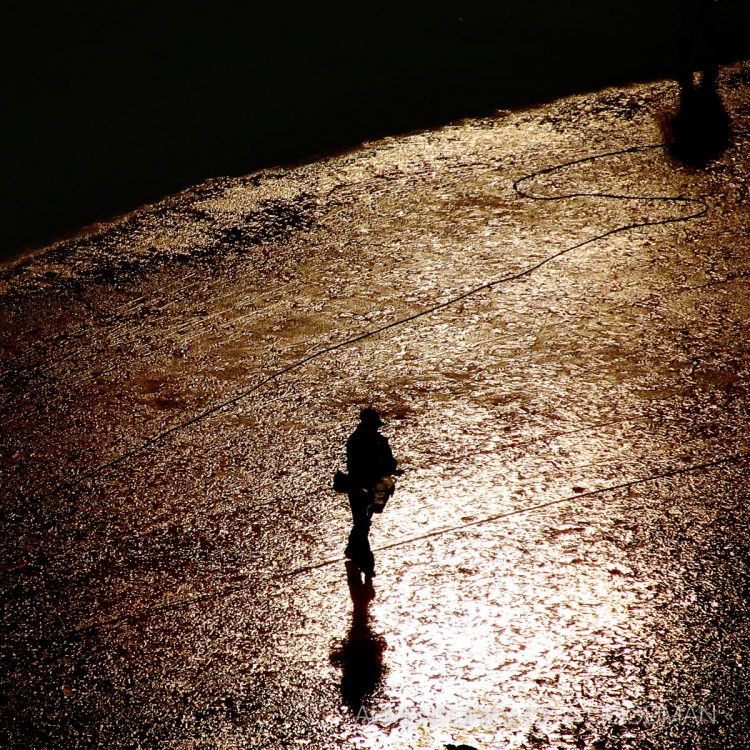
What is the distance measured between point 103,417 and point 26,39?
1352cm

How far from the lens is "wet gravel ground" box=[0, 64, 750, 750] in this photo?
5.03 meters

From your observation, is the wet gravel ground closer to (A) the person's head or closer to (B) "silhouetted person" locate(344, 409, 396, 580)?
(B) "silhouetted person" locate(344, 409, 396, 580)

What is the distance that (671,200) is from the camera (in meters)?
9.89

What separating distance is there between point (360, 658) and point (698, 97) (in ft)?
34.0

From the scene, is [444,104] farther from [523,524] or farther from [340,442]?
[523,524]

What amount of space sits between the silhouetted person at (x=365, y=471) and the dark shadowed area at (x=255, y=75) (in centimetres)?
808

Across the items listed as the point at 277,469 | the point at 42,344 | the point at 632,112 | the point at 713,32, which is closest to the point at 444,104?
the point at 632,112

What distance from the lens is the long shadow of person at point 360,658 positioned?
500cm

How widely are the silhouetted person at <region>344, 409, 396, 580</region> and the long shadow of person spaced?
13.2 inches

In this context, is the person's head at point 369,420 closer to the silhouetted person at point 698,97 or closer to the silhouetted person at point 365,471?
the silhouetted person at point 365,471

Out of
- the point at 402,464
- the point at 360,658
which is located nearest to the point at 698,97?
the point at 402,464

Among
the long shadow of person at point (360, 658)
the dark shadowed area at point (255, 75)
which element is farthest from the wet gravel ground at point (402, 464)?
the dark shadowed area at point (255, 75)

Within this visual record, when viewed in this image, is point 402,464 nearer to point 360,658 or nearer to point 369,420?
point 369,420

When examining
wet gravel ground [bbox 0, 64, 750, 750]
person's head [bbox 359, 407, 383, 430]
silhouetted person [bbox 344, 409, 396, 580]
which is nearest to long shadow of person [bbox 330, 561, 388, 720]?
wet gravel ground [bbox 0, 64, 750, 750]
